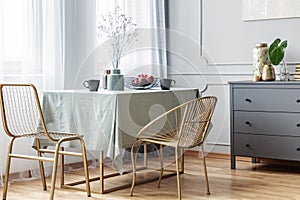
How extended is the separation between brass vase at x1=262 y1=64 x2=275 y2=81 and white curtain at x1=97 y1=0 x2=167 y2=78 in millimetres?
1249

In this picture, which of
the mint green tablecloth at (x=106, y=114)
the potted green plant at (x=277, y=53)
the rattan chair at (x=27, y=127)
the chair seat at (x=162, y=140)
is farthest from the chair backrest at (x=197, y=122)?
the potted green plant at (x=277, y=53)

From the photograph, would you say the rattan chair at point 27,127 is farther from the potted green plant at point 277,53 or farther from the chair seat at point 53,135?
the potted green plant at point 277,53

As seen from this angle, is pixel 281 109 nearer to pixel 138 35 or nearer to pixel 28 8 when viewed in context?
pixel 138 35

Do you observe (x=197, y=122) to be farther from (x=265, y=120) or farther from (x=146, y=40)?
(x=146, y=40)

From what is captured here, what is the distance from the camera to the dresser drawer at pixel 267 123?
193 inches

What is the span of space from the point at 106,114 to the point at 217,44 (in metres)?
2.13

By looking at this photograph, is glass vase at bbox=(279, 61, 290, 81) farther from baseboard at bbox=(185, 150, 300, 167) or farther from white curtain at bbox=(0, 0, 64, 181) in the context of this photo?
white curtain at bbox=(0, 0, 64, 181)

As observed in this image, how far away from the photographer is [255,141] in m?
5.10

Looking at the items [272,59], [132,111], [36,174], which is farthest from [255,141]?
[36,174]

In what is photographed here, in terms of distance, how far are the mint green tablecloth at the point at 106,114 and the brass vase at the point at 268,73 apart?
1.04 m

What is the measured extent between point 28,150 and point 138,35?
168 centimetres

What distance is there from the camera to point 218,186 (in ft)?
14.6

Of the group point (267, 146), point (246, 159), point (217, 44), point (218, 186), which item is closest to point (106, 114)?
Answer: point (218, 186)

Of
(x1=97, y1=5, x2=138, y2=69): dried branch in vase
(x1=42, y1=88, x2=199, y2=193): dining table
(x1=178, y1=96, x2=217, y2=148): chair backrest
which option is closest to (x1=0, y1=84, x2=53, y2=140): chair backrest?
(x1=42, y1=88, x2=199, y2=193): dining table
